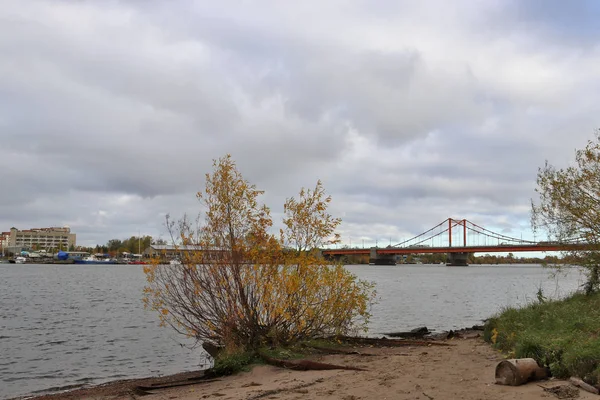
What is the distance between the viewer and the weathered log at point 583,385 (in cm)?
786

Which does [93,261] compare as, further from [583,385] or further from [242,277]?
[583,385]

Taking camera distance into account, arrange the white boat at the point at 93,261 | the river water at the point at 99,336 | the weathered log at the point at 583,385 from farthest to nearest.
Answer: the white boat at the point at 93,261, the river water at the point at 99,336, the weathered log at the point at 583,385

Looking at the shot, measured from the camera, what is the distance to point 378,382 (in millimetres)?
10734

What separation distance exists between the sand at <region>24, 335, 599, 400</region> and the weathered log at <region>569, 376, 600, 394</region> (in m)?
0.12

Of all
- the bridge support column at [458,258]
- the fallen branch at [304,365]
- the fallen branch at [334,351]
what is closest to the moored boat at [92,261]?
the bridge support column at [458,258]

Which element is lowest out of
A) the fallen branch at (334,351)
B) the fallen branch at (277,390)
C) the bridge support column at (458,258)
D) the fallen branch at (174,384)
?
the fallen branch at (174,384)

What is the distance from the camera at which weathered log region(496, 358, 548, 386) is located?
8.98 metres

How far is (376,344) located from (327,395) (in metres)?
7.99

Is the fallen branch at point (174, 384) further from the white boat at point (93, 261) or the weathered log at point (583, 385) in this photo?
the white boat at point (93, 261)

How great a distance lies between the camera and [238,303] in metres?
15.5

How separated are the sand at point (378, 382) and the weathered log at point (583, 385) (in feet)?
0.41

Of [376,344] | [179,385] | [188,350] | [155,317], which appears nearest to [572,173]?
[376,344]

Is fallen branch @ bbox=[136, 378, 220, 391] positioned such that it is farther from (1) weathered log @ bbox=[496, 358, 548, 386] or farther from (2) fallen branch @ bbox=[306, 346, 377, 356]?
(1) weathered log @ bbox=[496, 358, 548, 386]

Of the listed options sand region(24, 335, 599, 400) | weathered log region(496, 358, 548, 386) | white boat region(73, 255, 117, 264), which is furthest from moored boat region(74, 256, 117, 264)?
weathered log region(496, 358, 548, 386)
